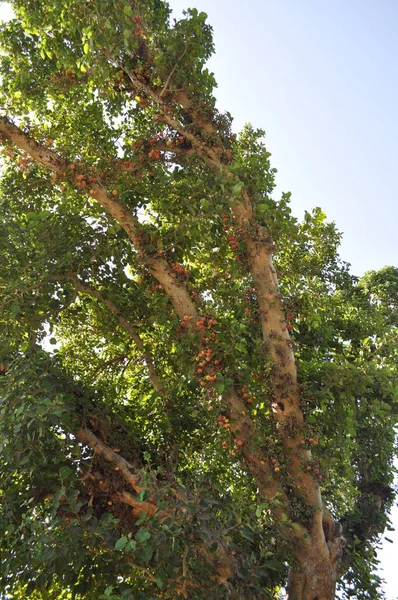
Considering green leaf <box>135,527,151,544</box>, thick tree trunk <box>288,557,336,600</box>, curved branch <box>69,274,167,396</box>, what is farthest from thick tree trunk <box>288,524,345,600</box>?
curved branch <box>69,274,167,396</box>

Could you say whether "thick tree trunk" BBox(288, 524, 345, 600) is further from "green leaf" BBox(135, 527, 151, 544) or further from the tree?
"green leaf" BBox(135, 527, 151, 544)

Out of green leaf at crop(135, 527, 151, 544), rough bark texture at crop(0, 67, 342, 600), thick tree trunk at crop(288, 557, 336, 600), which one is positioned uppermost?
rough bark texture at crop(0, 67, 342, 600)

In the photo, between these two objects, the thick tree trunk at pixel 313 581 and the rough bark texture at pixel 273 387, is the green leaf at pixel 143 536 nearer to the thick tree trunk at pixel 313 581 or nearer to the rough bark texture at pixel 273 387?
the rough bark texture at pixel 273 387

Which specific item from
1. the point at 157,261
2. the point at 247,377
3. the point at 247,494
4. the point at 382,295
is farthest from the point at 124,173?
the point at 382,295

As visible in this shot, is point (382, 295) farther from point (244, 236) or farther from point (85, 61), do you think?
point (85, 61)

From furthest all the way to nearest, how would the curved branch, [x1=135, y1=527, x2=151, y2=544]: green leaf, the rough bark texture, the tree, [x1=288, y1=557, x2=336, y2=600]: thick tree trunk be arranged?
the curved branch < the rough bark texture < [x1=288, y1=557, x2=336, y2=600]: thick tree trunk < the tree < [x1=135, y1=527, x2=151, y2=544]: green leaf

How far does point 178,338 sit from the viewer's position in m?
6.60

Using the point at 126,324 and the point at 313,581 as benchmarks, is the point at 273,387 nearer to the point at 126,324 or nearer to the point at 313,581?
the point at 313,581

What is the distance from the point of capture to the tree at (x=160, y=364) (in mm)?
5203

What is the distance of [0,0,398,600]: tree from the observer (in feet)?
17.1

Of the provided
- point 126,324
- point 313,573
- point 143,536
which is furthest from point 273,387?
point 143,536

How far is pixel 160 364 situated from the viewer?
7891mm

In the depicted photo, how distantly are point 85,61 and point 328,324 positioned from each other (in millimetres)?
6162

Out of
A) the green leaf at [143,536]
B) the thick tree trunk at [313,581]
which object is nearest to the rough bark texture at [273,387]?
Result: the thick tree trunk at [313,581]
